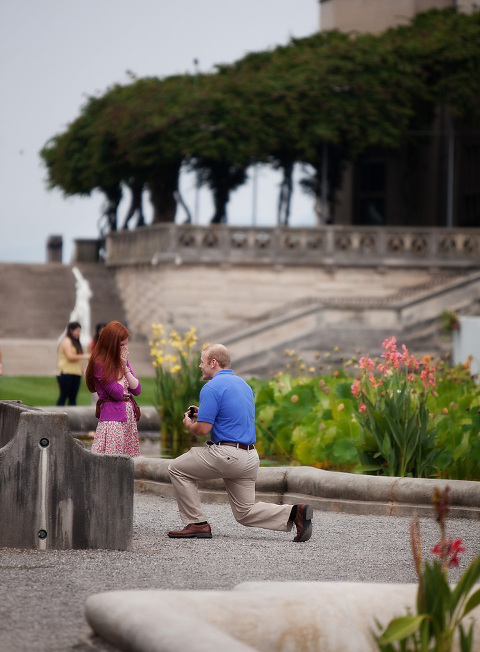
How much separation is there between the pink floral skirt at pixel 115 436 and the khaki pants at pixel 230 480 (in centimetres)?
66

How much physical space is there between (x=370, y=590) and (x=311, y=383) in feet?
28.5

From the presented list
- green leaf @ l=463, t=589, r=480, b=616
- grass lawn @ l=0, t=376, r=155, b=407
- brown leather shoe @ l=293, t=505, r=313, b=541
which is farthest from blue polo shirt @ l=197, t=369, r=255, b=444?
grass lawn @ l=0, t=376, r=155, b=407

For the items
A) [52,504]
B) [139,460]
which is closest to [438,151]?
[139,460]

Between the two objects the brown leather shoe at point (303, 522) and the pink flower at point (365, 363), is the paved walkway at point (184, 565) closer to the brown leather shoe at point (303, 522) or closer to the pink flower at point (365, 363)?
the brown leather shoe at point (303, 522)

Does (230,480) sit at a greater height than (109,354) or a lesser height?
lesser

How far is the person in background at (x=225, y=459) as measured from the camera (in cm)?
788

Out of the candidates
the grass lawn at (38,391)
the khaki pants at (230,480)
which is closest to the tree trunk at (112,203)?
the grass lawn at (38,391)

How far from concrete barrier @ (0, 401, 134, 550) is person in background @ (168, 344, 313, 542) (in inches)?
31.8

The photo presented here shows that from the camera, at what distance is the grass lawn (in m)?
20.7

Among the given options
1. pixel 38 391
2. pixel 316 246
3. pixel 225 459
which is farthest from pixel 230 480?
pixel 316 246

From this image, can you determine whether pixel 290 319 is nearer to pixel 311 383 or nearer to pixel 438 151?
pixel 438 151

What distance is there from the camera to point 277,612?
4.72 m

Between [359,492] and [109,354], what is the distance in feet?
8.13

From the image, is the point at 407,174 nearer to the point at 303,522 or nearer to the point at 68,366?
the point at 68,366
